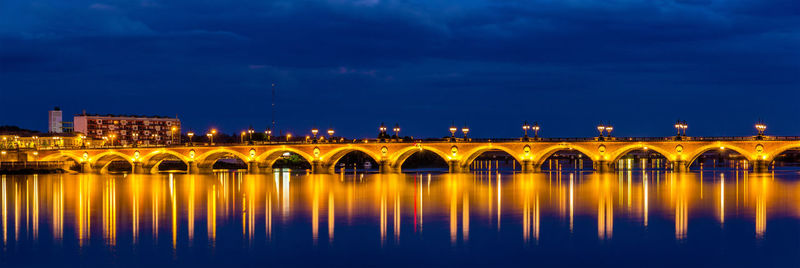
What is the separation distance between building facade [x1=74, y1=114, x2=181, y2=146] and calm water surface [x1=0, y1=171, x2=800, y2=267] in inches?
4967

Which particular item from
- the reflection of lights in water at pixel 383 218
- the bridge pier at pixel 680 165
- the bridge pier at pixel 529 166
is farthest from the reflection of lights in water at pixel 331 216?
the bridge pier at pixel 680 165

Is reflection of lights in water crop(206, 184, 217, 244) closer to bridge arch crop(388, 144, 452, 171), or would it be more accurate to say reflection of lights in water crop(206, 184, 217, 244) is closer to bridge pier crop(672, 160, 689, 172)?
bridge arch crop(388, 144, 452, 171)

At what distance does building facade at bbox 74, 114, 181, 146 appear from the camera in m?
172

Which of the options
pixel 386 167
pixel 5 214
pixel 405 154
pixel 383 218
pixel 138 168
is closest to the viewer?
pixel 383 218

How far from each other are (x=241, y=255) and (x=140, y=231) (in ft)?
26.0

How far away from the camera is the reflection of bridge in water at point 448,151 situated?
80.1 m

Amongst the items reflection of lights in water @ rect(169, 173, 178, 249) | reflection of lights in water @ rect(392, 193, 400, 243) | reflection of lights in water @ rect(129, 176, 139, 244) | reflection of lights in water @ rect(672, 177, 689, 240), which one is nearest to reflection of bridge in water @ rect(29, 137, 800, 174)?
reflection of lights in water @ rect(672, 177, 689, 240)

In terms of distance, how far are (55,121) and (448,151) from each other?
116 meters

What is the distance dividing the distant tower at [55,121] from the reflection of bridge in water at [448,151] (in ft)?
200

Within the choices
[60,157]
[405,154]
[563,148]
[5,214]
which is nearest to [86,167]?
[60,157]

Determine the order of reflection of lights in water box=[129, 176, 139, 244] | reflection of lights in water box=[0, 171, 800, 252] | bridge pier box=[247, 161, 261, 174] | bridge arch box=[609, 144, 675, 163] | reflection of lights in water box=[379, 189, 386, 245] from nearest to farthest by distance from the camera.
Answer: reflection of lights in water box=[379, 189, 386, 245] → reflection of lights in water box=[129, 176, 139, 244] → reflection of lights in water box=[0, 171, 800, 252] → bridge arch box=[609, 144, 675, 163] → bridge pier box=[247, 161, 261, 174]

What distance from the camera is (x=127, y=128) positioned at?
181 metres

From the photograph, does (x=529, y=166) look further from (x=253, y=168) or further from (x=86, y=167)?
(x=86, y=167)

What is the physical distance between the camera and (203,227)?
33.9 meters
